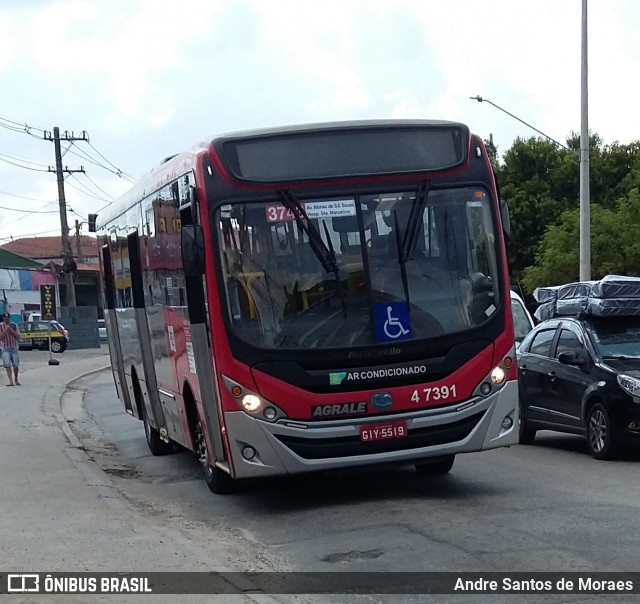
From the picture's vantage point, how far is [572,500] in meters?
10.3

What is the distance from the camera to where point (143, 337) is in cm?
1481

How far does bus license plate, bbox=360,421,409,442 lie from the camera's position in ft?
33.5

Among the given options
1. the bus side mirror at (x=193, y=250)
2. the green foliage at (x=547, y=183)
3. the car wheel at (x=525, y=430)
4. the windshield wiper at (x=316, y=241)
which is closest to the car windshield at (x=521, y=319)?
the car wheel at (x=525, y=430)

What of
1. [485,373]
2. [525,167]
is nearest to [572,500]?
[485,373]

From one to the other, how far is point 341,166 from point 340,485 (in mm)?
3323

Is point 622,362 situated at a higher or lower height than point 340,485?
higher

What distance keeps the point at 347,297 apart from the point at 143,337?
205 inches

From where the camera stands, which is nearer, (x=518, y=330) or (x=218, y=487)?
(x=218, y=487)

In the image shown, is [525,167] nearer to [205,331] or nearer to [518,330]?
[518,330]

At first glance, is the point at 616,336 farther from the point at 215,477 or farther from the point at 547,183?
the point at 547,183

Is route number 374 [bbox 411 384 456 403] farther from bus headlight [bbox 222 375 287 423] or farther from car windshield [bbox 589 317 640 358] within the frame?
car windshield [bbox 589 317 640 358]

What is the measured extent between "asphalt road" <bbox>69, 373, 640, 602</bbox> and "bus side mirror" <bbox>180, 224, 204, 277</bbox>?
2.17 m

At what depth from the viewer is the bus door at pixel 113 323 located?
57.9 feet

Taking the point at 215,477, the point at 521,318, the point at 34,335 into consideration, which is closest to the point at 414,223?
the point at 215,477
